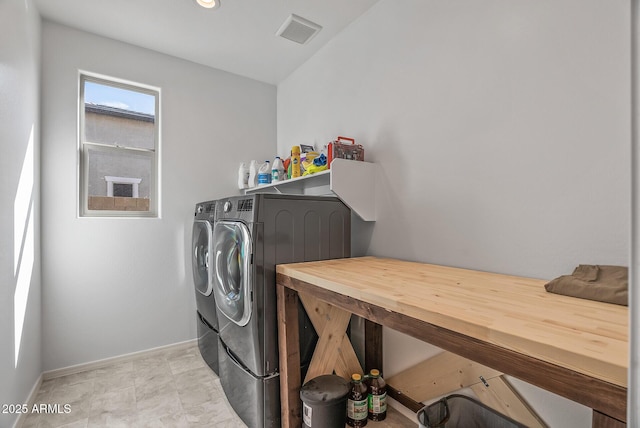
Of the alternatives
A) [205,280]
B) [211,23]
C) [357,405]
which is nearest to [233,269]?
[205,280]

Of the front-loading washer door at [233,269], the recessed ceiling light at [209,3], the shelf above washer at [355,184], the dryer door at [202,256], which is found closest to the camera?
the front-loading washer door at [233,269]

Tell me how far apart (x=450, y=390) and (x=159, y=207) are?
244 cm

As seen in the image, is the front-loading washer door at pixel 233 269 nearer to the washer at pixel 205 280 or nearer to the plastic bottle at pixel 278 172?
the washer at pixel 205 280

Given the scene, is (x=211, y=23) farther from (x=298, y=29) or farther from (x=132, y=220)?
(x=132, y=220)

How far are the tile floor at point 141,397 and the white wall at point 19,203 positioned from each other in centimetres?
20

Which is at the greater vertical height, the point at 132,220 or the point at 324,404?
the point at 132,220

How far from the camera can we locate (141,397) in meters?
1.96

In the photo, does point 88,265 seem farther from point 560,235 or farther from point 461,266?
point 560,235

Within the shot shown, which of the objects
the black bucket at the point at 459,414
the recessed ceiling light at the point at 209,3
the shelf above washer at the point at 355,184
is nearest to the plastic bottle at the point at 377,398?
the black bucket at the point at 459,414

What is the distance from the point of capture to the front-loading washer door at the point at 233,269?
158 centimetres

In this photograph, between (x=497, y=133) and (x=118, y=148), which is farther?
(x=118, y=148)

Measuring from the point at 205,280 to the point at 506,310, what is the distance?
77.8 inches

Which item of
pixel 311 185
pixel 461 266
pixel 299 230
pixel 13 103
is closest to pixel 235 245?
pixel 299 230

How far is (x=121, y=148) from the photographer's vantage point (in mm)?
2535
